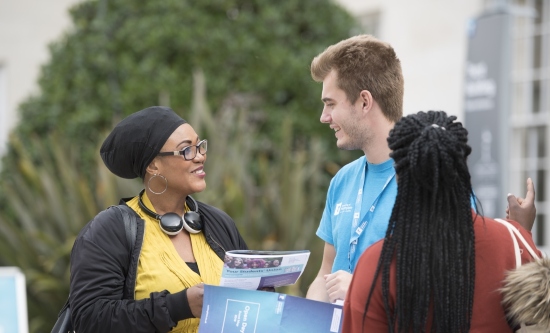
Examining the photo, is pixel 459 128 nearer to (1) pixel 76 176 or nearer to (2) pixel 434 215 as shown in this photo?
(2) pixel 434 215

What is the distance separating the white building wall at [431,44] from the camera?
39.1 feet

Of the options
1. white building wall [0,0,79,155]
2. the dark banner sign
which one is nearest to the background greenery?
the dark banner sign

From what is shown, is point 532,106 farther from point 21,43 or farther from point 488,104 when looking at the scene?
point 21,43

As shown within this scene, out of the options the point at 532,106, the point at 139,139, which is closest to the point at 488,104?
the point at 532,106

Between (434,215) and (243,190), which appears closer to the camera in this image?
(434,215)

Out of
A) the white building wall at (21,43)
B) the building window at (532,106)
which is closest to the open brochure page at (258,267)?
the building window at (532,106)

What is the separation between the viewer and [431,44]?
1226 centimetres

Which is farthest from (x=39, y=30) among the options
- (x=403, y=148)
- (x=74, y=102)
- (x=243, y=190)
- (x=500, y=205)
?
(x=403, y=148)

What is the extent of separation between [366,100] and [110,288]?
3.88 feet

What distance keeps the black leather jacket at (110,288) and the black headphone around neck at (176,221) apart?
10 cm

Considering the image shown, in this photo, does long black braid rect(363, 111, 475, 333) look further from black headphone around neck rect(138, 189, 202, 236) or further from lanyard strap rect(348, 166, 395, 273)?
black headphone around neck rect(138, 189, 202, 236)

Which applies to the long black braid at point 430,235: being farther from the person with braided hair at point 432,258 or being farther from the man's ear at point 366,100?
the man's ear at point 366,100

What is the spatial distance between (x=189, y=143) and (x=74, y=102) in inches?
272

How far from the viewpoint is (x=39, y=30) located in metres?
15.0
